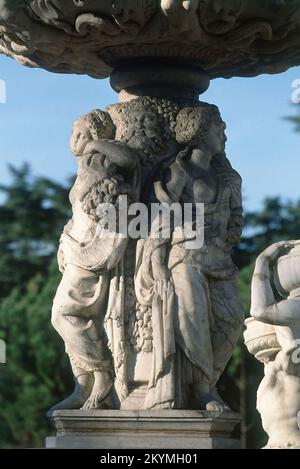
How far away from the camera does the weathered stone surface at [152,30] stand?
11000 millimetres

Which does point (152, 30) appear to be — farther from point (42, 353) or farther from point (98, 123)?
point (42, 353)

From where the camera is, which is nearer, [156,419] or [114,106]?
[156,419]

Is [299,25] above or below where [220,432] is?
above

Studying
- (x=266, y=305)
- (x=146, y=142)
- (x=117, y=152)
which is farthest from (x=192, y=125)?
(x=266, y=305)

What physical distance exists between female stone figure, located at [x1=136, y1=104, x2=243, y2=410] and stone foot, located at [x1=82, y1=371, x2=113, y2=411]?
1.17ft

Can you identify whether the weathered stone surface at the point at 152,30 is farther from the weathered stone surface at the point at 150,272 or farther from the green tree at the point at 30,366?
the green tree at the point at 30,366

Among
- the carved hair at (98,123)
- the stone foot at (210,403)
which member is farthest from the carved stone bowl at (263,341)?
the carved hair at (98,123)

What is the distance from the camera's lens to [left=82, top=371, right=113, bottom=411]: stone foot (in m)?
11.4
